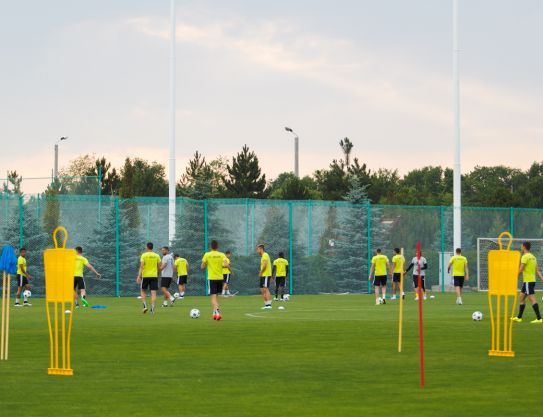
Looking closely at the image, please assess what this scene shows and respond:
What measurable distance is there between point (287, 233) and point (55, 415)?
149ft

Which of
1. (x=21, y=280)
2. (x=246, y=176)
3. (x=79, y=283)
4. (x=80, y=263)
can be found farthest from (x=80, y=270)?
(x=246, y=176)

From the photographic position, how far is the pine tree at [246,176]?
363 ft

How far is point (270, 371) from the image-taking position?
18234 millimetres

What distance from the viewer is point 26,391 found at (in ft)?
50.8

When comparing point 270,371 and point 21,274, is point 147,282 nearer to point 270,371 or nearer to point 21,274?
point 21,274

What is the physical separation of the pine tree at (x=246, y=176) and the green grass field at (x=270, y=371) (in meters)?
78.7

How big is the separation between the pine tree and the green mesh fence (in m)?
48.8

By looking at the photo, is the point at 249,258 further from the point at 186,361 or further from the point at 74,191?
the point at 186,361

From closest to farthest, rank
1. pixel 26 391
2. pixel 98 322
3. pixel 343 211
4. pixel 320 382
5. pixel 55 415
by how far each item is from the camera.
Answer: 1. pixel 55 415
2. pixel 26 391
3. pixel 320 382
4. pixel 98 322
5. pixel 343 211

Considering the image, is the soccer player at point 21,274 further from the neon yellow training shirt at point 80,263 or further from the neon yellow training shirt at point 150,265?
the neon yellow training shirt at point 150,265

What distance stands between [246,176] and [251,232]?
53039 mm

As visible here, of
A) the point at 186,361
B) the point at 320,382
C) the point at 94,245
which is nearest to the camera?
the point at 320,382

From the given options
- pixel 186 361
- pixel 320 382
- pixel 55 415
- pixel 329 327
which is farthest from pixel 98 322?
pixel 55 415

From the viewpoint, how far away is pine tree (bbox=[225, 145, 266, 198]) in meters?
110
